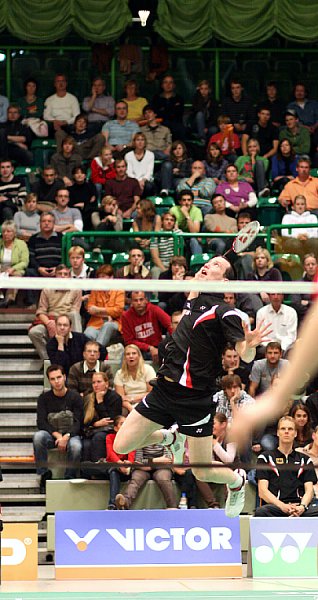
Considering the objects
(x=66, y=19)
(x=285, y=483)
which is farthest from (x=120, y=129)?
(x=285, y=483)

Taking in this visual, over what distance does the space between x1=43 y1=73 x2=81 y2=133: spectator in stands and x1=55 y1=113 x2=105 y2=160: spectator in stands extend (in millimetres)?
410

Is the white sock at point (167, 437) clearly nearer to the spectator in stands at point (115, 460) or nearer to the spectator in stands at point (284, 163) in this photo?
the spectator in stands at point (115, 460)

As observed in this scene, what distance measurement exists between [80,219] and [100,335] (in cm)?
267

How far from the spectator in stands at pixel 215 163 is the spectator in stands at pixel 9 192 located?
127 inches

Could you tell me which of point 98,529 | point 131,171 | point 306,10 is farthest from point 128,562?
point 306,10

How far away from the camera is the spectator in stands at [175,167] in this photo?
19.8m

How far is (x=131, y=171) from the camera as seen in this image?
19766 mm

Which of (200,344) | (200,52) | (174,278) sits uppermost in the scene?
(200,52)

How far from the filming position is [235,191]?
19.2m

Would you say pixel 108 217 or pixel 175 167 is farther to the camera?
pixel 175 167

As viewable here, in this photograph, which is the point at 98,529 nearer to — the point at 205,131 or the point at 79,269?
the point at 79,269

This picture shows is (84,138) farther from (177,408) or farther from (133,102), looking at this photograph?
(177,408)

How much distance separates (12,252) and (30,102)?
18.2 feet

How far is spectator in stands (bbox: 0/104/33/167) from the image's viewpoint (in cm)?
2069
